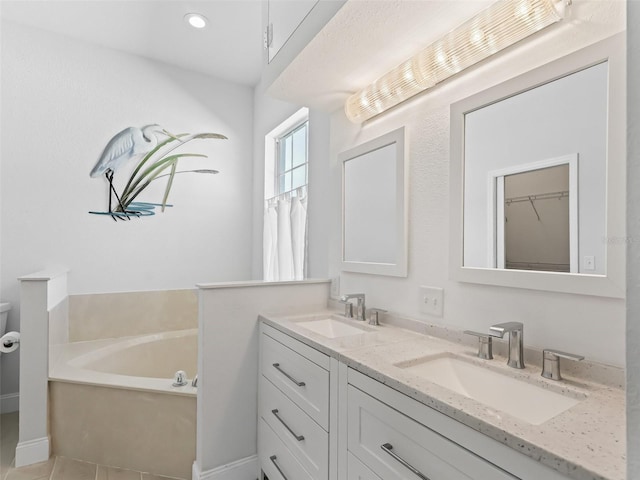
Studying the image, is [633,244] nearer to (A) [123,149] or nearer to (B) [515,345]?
(B) [515,345]

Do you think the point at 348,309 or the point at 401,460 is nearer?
the point at 401,460

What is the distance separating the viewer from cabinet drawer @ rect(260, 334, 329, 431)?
4.04 feet

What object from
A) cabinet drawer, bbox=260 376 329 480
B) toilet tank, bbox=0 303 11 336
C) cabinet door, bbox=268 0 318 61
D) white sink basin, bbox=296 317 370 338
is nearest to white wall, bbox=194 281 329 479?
cabinet drawer, bbox=260 376 329 480

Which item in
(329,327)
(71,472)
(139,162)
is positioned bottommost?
(71,472)

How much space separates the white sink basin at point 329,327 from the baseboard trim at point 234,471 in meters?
0.73

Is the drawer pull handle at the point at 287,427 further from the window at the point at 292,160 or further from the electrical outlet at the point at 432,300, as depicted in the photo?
the window at the point at 292,160

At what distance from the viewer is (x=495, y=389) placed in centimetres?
102

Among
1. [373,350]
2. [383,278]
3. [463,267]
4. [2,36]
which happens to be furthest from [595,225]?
[2,36]

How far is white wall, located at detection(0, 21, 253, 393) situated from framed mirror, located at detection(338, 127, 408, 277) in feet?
5.32

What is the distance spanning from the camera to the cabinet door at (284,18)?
Result: 147 cm

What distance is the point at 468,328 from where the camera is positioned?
49.5 inches

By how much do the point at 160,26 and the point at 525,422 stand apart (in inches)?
120

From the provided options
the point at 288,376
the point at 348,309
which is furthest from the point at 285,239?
the point at 288,376

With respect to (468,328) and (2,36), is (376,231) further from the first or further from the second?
(2,36)
